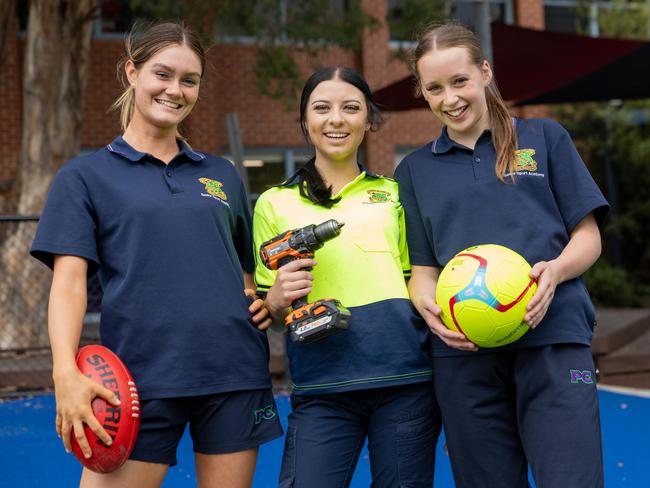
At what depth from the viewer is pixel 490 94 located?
3.09 m

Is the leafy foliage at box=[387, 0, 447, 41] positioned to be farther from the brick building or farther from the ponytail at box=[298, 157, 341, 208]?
the ponytail at box=[298, 157, 341, 208]

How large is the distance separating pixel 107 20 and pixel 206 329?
11.4 metres

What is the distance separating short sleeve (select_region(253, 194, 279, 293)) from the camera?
10.1 feet

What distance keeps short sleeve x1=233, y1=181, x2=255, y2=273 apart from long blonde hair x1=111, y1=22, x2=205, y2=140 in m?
0.33

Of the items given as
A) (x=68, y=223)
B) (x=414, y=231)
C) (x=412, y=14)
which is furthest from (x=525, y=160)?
(x=412, y=14)

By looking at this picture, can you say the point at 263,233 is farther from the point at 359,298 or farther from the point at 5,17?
the point at 5,17

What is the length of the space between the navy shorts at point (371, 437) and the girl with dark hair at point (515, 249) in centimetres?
10

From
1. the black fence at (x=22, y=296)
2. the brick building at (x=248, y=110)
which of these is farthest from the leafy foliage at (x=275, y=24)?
the black fence at (x=22, y=296)

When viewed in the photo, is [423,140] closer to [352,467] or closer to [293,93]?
[293,93]

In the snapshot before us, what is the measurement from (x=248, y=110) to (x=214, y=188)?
11.1m

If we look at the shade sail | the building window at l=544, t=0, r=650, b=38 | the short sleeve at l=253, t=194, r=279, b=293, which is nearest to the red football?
the short sleeve at l=253, t=194, r=279, b=293

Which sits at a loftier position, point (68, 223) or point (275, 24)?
point (275, 24)

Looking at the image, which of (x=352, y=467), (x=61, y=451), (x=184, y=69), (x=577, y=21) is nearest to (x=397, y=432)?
(x=352, y=467)

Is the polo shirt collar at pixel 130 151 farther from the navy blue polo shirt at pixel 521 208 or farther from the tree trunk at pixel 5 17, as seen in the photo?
Answer: the tree trunk at pixel 5 17
